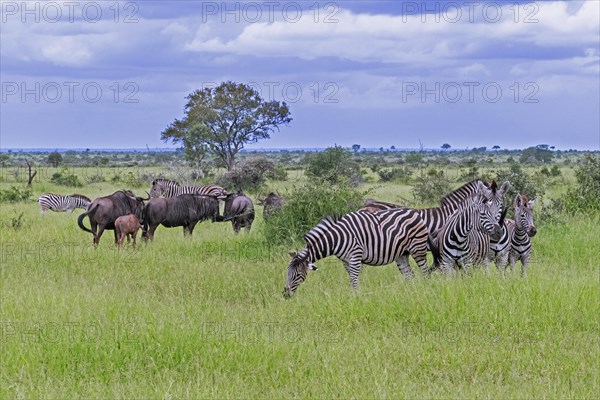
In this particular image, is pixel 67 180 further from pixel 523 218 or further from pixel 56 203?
pixel 523 218

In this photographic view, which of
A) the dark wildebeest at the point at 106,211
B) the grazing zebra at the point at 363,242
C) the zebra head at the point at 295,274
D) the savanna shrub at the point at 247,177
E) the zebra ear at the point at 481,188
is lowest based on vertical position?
the zebra head at the point at 295,274

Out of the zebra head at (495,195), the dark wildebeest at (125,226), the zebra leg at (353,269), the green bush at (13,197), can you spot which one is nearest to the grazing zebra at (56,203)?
the green bush at (13,197)

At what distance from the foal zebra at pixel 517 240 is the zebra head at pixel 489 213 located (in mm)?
767

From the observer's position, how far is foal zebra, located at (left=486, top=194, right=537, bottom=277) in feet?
36.8

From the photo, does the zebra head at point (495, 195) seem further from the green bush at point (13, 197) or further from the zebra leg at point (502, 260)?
the green bush at point (13, 197)

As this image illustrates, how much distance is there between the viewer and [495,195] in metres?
10.4

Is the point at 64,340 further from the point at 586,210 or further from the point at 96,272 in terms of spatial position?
the point at 586,210

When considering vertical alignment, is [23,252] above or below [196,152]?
below

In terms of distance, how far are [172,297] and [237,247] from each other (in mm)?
4251

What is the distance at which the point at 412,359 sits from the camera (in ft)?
24.5

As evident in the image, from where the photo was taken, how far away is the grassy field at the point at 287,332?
6.78 m

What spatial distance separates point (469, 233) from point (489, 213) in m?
0.40

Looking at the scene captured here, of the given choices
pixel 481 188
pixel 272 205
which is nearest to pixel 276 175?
pixel 272 205

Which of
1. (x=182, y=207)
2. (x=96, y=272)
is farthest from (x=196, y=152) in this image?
(x=96, y=272)
